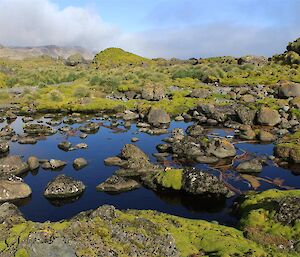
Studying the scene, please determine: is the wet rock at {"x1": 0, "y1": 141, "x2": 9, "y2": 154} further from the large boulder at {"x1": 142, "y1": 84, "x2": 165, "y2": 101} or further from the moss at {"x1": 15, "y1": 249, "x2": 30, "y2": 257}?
the large boulder at {"x1": 142, "y1": 84, "x2": 165, "y2": 101}

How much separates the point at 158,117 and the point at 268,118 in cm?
1459

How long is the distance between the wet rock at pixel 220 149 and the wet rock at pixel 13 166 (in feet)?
57.1

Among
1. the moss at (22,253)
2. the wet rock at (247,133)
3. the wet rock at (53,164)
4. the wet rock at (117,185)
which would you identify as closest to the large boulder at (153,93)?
the wet rock at (247,133)

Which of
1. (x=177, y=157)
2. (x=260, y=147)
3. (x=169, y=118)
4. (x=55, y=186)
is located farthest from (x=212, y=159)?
(x=169, y=118)

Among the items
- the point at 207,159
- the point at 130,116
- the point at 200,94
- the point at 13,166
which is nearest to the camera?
the point at 13,166

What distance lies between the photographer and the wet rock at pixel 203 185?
27281 millimetres

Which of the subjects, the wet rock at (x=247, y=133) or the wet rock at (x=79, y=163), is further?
the wet rock at (x=247, y=133)

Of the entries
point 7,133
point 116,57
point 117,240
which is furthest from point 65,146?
point 116,57

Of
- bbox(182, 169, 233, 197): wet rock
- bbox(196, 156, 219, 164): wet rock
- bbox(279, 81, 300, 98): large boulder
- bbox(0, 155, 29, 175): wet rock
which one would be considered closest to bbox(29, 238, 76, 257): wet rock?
bbox(182, 169, 233, 197): wet rock

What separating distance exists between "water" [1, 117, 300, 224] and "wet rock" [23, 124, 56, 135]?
A: 2.71 meters

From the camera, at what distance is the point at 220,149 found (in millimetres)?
37031

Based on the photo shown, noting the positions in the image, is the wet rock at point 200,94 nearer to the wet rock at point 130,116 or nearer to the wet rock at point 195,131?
the wet rock at point 130,116

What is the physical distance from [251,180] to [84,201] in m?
13.5

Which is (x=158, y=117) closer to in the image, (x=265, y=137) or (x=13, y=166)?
(x=265, y=137)
